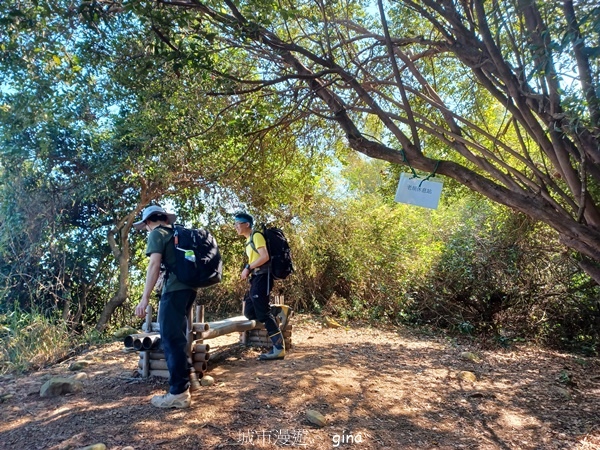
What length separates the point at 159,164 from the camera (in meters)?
6.66

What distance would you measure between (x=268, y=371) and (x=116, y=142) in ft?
13.8

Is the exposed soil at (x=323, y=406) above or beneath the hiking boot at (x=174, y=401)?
beneath

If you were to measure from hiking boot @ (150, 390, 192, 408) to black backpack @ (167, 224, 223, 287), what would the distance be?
906mm

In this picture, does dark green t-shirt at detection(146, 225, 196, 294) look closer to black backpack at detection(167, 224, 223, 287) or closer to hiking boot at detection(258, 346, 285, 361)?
black backpack at detection(167, 224, 223, 287)

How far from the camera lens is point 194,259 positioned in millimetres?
3789

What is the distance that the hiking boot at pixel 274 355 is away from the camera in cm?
510

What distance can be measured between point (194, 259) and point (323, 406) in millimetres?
Result: 1645

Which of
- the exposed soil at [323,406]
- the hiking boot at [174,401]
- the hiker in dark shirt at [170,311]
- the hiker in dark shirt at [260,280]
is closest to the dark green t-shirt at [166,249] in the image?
the hiker in dark shirt at [170,311]

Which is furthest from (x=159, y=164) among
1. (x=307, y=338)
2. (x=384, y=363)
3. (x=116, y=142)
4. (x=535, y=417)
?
(x=535, y=417)

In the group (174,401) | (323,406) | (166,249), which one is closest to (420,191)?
(323,406)

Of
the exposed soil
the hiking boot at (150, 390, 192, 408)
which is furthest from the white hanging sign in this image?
the hiking boot at (150, 390, 192, 408)

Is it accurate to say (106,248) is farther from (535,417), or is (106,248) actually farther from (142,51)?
(535,417)

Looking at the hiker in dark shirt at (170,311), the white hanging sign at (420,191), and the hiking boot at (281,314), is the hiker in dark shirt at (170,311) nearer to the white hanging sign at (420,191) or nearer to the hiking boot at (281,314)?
the hiking boot at (281,314)

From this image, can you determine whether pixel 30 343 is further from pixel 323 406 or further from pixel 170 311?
pixel 323 406
